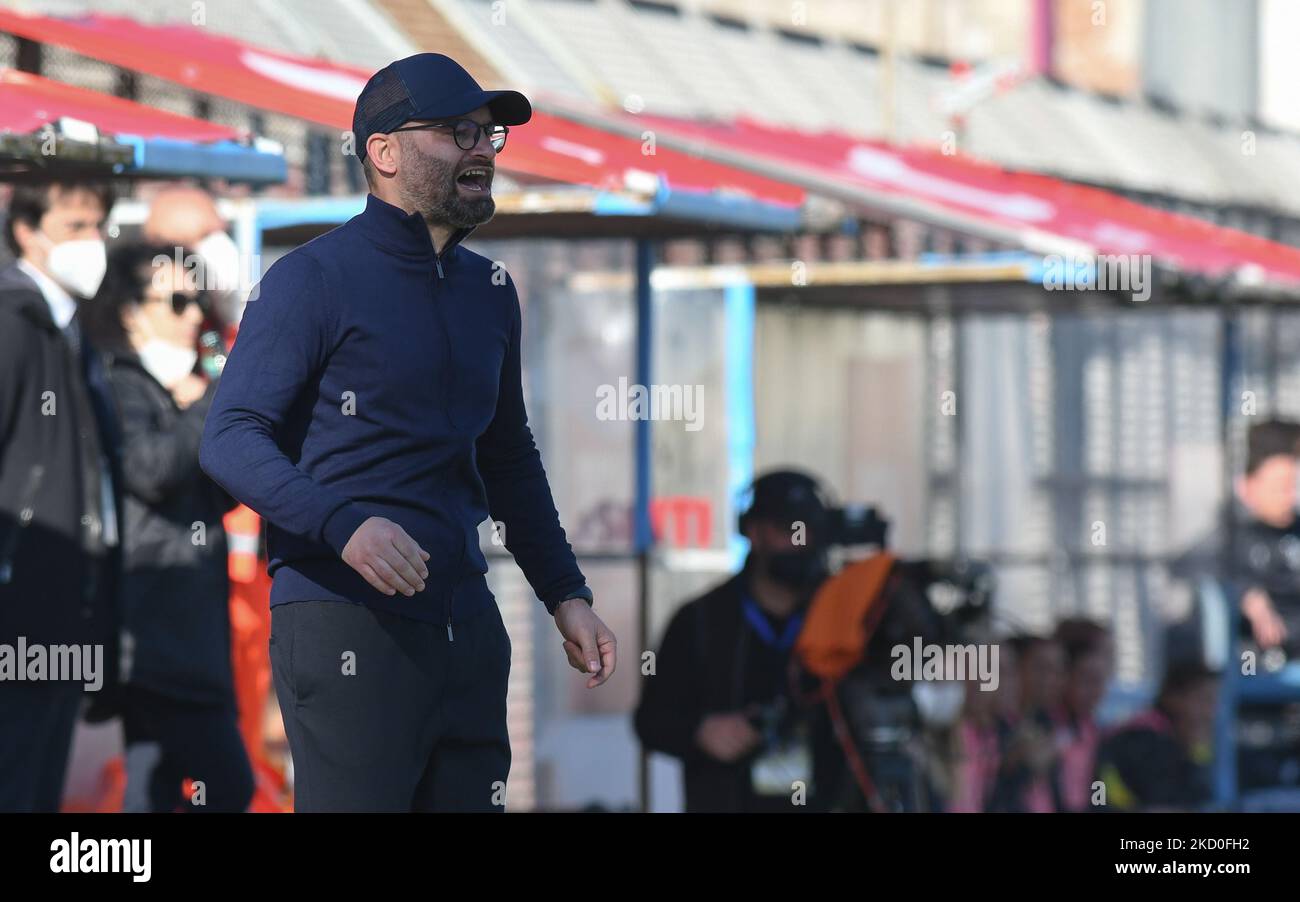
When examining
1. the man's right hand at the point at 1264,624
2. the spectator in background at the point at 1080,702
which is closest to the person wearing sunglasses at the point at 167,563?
the spectator in background at the point at 1080,702

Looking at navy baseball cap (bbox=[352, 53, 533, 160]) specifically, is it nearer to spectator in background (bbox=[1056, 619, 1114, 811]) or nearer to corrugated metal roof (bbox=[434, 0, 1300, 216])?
spectator in background (bbox=[1056, 619, 1114, 811])

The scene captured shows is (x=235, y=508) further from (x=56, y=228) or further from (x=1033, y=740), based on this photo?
(x=1033, y=740)

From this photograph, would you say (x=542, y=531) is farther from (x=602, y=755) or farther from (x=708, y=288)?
(x=708, y=288)

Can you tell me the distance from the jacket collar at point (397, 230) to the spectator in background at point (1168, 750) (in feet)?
18.7

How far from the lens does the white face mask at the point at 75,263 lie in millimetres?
6109

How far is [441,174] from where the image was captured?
3912 millimetres

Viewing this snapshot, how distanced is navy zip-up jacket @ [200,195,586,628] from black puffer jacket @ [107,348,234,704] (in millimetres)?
2385

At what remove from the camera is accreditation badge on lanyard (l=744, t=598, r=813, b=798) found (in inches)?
287

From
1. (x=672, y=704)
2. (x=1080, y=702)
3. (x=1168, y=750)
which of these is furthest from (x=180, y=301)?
(x=1168, y=750)

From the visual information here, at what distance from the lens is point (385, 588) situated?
11.9 feet

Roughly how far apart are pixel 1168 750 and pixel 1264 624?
1.06 meters

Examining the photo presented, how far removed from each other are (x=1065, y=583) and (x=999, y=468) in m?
0.96

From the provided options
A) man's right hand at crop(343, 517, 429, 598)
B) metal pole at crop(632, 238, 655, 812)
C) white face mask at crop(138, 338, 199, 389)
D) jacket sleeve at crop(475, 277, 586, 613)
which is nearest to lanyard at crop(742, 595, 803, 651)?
metal pole at crop(632, 238, 655, 812)
